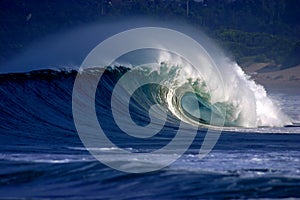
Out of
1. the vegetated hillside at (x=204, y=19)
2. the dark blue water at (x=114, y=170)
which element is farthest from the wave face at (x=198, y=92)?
the vegetated hillside at (x=204, y=19)

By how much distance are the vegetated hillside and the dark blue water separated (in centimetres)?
5561

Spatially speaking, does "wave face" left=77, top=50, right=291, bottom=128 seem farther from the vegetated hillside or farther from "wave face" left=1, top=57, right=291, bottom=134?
the vegetated hillside

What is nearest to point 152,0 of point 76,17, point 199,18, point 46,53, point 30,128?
point 199,18

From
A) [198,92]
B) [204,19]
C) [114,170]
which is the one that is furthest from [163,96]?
[204,19]

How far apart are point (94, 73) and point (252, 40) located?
71164 mm

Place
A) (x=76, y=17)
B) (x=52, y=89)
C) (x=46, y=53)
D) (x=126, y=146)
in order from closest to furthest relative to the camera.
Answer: (x=126, y=146) < (x=52, y=89) < (x=46, y=53) < (x=76, y=17)

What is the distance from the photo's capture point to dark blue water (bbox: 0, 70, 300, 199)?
1294 centimetres

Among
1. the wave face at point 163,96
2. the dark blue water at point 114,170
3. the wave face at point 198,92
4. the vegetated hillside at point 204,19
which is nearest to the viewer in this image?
the dark blue water at point 114,170

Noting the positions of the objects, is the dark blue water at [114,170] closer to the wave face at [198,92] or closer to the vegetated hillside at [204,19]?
the wave face at [198,92]

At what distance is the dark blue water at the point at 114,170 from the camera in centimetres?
1294

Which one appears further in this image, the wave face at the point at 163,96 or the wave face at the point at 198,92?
the wave face at the point at 198,92

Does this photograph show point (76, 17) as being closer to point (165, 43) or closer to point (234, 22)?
point (234, 22)

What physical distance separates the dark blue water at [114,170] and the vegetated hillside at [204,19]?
2189 inches

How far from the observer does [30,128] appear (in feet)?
66.1
